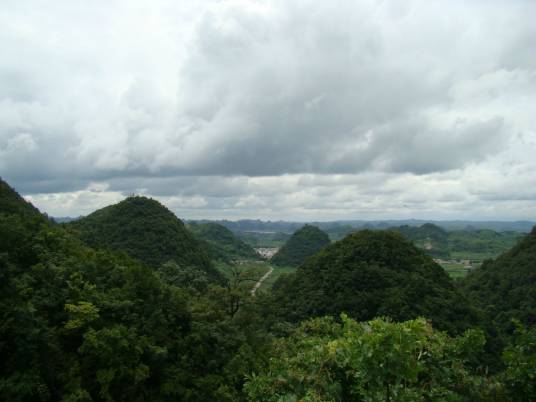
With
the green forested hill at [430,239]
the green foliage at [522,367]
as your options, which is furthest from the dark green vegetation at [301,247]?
the green foliage at [522,367]

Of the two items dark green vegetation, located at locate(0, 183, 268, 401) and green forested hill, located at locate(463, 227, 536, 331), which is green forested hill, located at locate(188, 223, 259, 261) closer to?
green forested hill, located at locate(463, 227, 536, 331)

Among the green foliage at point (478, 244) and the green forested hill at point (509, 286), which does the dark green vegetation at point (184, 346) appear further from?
the green foliage at point (478, 244)

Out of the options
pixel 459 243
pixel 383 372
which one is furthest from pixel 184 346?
pixel 459 243

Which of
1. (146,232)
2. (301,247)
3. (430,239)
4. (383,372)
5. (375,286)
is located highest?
(383,372)

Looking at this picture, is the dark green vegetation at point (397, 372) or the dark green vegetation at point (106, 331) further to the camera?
the dark green vegetation at point (106, 331)

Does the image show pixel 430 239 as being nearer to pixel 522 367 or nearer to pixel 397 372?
pixel 522 367

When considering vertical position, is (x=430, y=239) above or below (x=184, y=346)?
below
